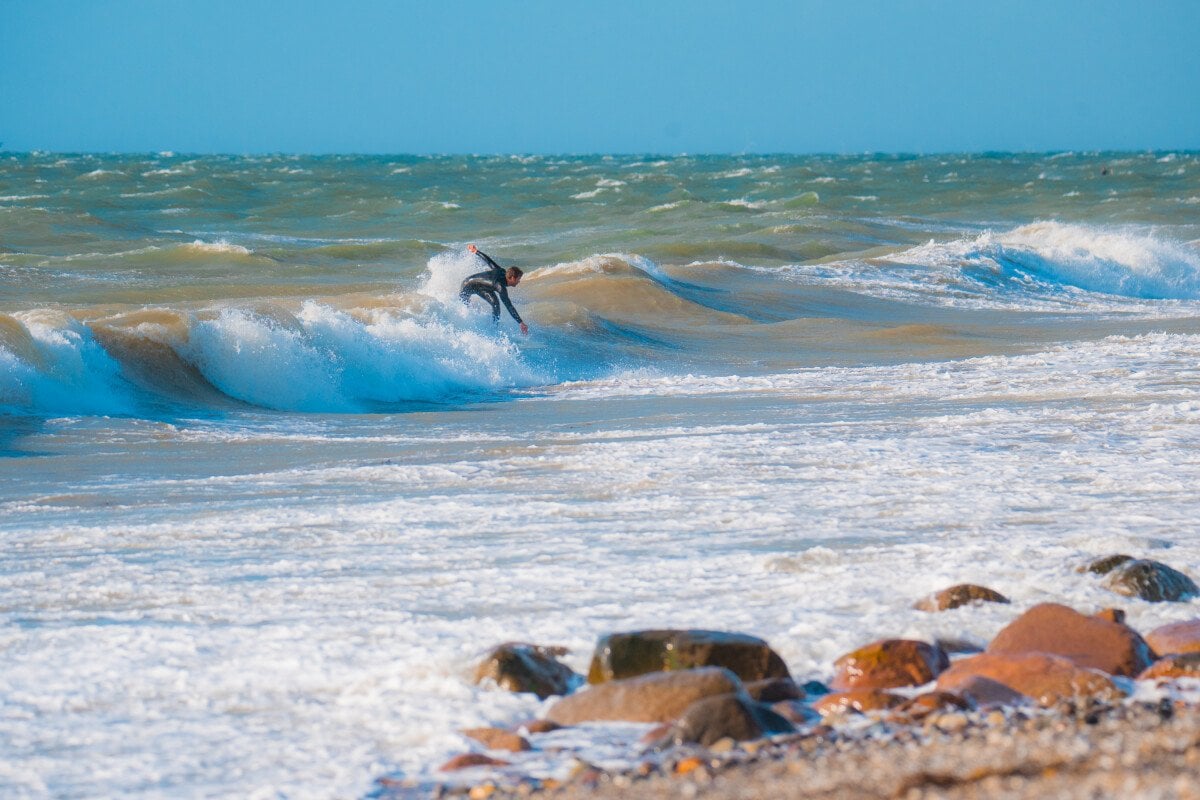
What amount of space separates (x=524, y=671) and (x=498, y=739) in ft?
1.45

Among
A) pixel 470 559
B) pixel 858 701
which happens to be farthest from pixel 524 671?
pixel 470 559

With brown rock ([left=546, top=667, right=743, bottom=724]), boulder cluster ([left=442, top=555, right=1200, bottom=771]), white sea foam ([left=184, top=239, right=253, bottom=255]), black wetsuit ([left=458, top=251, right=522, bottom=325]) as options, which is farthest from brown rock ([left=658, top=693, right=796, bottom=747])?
white sea foam ([left=184, top=239, right=253, bottom=255])

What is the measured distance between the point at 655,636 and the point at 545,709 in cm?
41

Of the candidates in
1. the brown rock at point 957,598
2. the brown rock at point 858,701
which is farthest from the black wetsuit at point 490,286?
the brown rock at point 858,701

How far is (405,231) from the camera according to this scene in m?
41.3

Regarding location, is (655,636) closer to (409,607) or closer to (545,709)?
(545,709)

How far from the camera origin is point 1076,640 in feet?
14.4

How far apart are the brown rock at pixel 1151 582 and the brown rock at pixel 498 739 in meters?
2.36

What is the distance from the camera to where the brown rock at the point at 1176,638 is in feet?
14.5

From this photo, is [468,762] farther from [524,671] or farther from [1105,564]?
[1105,564]

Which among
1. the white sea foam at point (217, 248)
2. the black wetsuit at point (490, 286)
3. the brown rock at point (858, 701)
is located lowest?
the brown rock at point (858, 701)

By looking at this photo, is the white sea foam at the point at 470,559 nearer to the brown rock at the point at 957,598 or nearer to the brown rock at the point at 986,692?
the brown rock at the point at 957,598

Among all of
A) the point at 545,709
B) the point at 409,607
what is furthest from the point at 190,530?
the point at 545,709

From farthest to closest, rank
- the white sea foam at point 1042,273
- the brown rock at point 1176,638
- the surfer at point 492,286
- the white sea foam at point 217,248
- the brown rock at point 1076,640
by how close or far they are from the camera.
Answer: the white sea foam at point 217,248, the white sea foam at point 1042,273, the surfer at point 492,286, the brown rock at point 1176,638, the brown rock at point 1076,640
